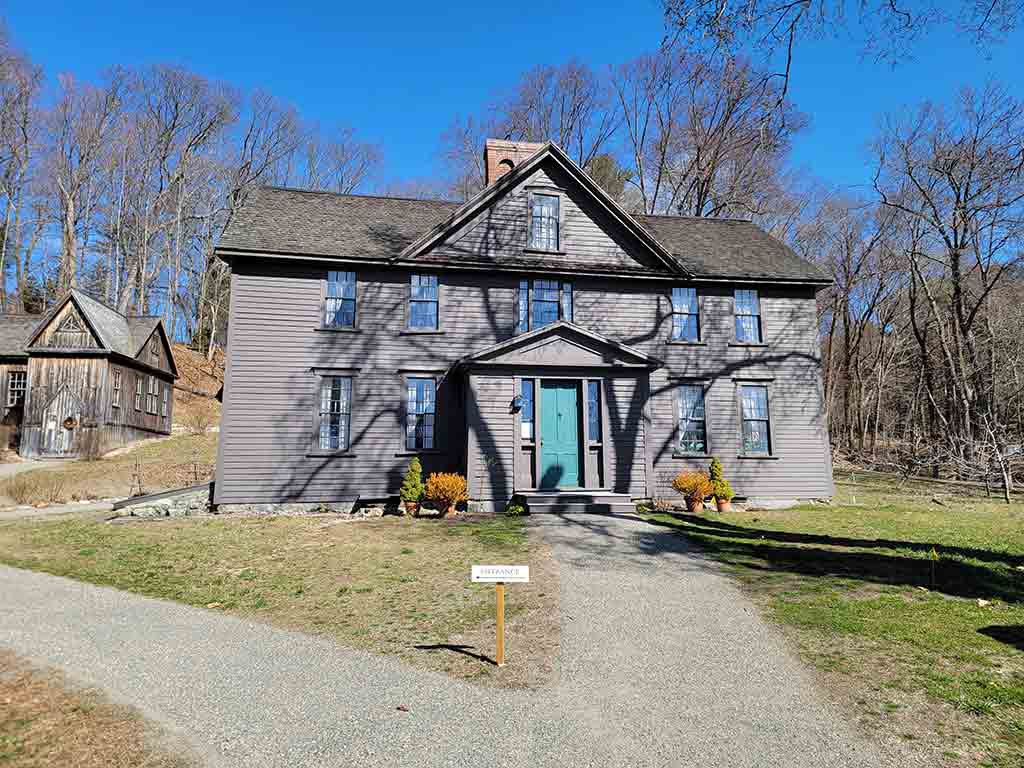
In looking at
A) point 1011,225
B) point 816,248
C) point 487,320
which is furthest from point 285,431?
point 816,248

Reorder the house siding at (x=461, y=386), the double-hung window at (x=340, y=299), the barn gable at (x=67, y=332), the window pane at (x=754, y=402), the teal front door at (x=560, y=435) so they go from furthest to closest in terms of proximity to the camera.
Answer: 1. the barn gable at (x=67, y=332)
2. the window pane at (x=754, y=402)
3. the double-hung window at (x=340, y=299)
4. the teal front door at (x=560, y=435)
5. the house siding at (x=461, y=386)

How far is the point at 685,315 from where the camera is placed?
18938mm

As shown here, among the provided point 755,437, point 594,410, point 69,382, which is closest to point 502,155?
point 594,410

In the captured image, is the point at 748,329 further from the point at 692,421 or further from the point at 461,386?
the point at 461,386

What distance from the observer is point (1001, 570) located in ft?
30.9

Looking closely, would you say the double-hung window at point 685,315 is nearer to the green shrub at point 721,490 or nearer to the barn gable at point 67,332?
the green shrub at point 721,490

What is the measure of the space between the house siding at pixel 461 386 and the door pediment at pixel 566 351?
0.54m

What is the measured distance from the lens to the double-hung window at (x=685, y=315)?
18844 mm

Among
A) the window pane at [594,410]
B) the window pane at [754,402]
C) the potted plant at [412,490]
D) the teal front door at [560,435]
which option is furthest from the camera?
the window pane at [754,402]

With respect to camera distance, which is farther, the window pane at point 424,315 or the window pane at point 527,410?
the window pane at point 424,315

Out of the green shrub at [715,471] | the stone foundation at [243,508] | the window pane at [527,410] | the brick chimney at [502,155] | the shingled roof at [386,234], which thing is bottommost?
the stone foundation at [243,508]

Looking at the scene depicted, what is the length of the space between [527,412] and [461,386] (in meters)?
1.98

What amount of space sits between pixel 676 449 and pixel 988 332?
78.0ft

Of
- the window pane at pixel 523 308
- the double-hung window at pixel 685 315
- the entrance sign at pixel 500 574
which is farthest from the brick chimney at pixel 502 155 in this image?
the entrance sign at pixel 500 574
